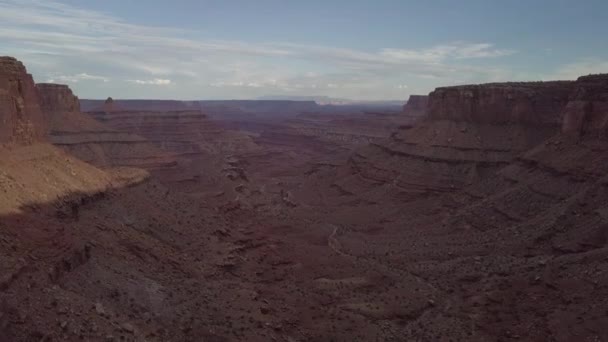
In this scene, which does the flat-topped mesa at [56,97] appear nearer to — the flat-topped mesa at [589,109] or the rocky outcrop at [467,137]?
the rocky outcrop at [467,137]

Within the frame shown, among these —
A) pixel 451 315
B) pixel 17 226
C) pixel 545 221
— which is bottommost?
pixel 451 315

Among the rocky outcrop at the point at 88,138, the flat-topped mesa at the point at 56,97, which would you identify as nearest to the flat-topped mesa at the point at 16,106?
the rocky outcrop at the point at 88,138

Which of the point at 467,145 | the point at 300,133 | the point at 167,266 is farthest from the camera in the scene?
the point at 300,133

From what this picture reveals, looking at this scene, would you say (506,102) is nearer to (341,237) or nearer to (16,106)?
(341,237)

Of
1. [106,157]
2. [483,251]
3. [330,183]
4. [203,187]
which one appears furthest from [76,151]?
[483,251]

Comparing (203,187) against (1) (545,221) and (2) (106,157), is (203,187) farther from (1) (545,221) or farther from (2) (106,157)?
(1) (545,221)

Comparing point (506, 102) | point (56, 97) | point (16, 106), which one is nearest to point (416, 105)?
point (506, 102)
